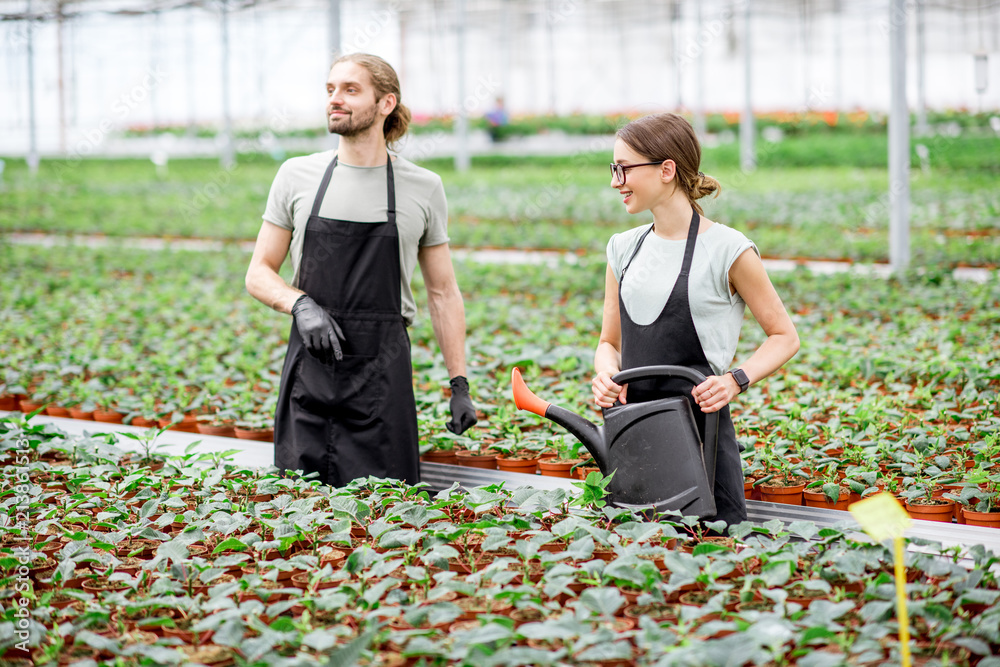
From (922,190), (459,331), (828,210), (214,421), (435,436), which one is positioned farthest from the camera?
(922,190)

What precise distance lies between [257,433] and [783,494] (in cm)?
191

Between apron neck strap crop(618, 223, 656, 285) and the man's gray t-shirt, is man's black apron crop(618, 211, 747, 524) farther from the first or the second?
the man's gray t-shirt

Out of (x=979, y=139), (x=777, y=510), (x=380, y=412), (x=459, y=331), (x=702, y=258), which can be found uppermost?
(x=979, y=139)

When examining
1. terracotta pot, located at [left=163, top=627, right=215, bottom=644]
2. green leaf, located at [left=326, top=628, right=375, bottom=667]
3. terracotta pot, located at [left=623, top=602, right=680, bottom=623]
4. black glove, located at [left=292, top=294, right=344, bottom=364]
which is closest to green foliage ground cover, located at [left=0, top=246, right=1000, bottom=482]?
black glove, located at [left=292, top=294, right=344, bottom=364]

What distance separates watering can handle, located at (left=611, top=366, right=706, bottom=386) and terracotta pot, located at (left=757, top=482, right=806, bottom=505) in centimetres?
85

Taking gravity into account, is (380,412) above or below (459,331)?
below

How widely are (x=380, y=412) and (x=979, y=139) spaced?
51.8 feet

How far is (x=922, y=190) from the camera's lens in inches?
464

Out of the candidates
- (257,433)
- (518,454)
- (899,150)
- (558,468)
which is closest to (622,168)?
(558,468)

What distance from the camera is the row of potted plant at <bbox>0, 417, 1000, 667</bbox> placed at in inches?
62.2

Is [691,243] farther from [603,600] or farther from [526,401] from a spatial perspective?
[603,600]

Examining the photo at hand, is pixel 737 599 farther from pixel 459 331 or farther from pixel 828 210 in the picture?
pixel 828 210

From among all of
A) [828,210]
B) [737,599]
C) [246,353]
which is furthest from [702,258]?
[828,210]

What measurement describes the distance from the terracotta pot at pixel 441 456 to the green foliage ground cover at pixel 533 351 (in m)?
0.07
